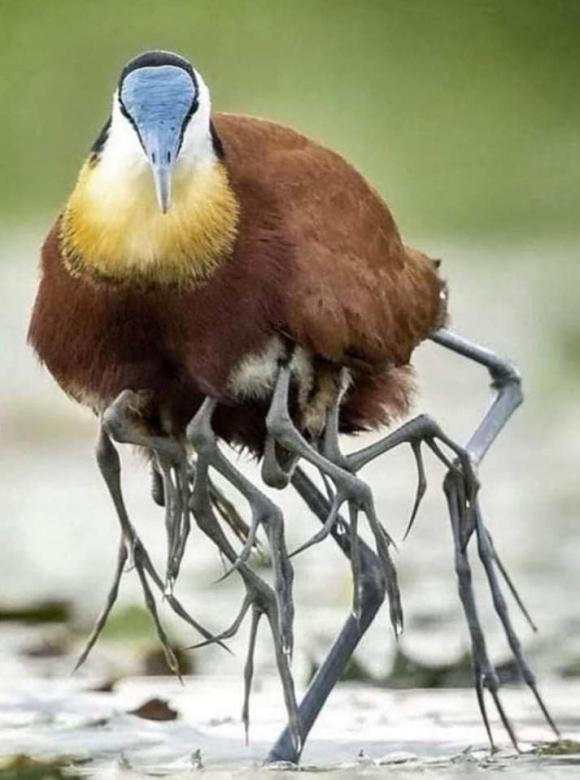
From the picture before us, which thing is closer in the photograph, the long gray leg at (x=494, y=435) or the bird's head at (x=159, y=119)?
the bird's head at (x=159, y=119)

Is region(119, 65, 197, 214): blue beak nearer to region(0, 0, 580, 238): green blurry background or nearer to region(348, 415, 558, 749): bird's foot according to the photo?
region(348, 415, 558, 749): bird's foot

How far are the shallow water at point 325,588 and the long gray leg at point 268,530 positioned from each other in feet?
0.91

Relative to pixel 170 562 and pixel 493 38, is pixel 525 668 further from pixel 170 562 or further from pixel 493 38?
pixel 493 38

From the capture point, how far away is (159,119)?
4102 millimetres

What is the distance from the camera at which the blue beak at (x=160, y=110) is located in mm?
4039

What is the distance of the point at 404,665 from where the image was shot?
5.43 m

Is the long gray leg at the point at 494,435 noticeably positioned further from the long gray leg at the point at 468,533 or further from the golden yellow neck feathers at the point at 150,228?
the golden yellow neck feathers at the point at 150,228

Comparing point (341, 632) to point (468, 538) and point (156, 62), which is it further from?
point (156, 62)

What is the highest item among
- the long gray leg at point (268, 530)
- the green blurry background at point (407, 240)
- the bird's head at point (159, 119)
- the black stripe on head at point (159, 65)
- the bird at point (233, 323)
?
the green blurry background at point (407, 240)

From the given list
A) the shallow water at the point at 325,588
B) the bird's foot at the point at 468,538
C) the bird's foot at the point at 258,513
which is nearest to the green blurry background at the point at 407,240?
the shallow water at the point at 325,588

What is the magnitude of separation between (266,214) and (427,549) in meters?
2.18

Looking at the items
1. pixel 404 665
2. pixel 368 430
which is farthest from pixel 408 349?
pixel 404 665

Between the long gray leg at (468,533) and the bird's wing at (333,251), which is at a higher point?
the bird's wing at (333,251)

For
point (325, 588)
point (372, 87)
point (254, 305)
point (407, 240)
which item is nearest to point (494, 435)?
point (254, 305)
